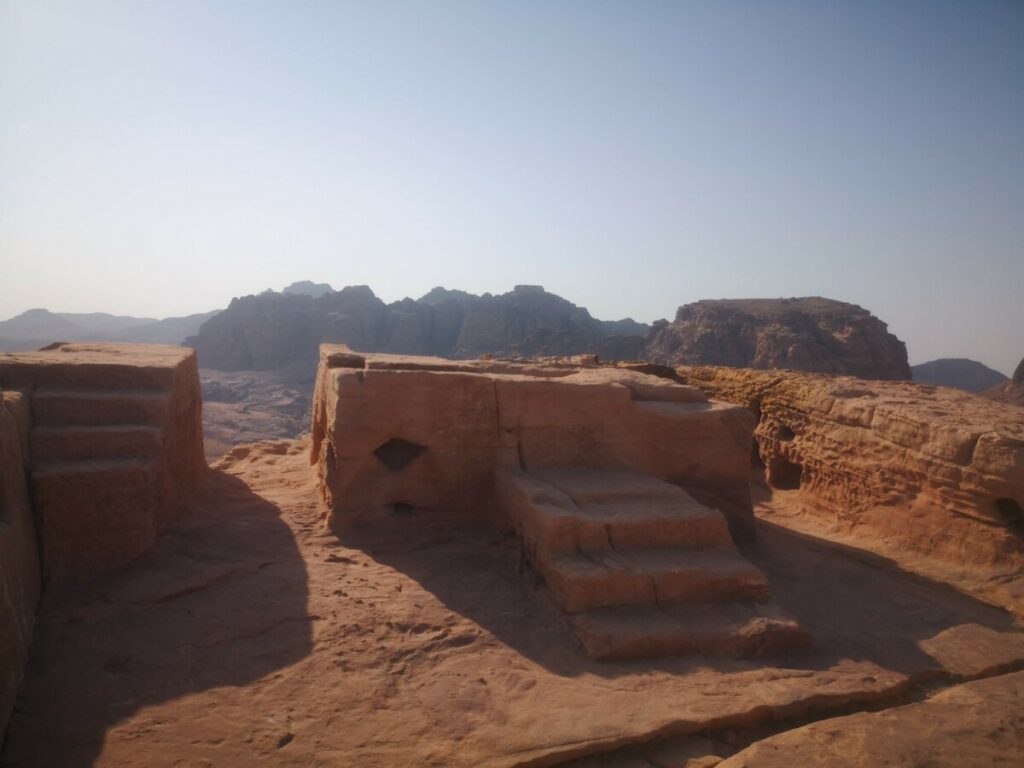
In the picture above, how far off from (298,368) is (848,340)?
3143 cm

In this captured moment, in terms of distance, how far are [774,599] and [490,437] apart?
2.56 metres

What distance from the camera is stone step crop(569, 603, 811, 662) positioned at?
12.0 ft

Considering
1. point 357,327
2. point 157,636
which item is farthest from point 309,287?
point 157,636

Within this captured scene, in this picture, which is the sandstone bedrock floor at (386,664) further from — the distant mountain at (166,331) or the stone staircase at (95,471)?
the distant mountain at (166,331)

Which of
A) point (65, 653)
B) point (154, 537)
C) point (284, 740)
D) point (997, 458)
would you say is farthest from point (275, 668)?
point (997, 458)

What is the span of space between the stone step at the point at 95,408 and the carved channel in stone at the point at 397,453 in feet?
5.65

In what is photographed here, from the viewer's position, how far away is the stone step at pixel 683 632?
3670mm

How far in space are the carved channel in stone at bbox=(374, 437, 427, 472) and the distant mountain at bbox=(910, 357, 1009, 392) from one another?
147ft

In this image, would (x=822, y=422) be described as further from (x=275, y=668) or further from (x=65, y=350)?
(x=65, y=350)

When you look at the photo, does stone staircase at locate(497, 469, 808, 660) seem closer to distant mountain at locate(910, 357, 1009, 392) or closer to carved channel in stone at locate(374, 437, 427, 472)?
carved channel in stone at locate(374, 437, 427, 472)

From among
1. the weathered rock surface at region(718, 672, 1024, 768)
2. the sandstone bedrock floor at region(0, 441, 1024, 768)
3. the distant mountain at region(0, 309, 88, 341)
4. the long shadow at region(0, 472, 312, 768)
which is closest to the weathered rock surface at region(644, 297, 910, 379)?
the sandstone bedrock floor at region(0, 441, 1024, 768)

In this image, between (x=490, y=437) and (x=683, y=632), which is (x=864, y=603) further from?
(x=490, y=437)

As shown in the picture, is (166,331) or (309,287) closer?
(166,331)

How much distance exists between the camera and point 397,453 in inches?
217
